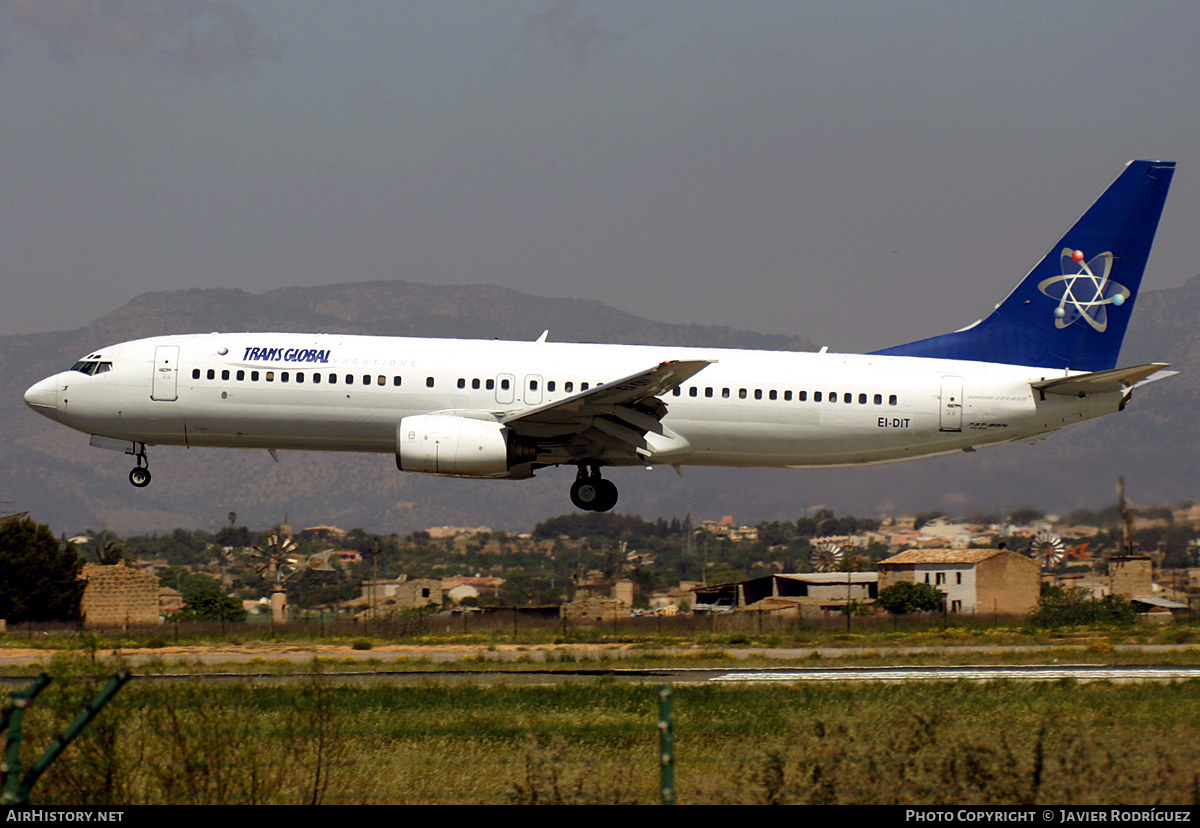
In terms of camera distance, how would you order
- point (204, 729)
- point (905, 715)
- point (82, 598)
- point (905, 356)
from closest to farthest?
point (204, 729), point (905, 715), point (905, 356), point (82, 598)

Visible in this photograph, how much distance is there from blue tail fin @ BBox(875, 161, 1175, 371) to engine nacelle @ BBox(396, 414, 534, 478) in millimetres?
9954

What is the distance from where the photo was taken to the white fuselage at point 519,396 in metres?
29.6

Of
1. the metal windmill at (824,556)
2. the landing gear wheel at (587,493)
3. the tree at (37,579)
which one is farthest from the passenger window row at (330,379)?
the metal windmill at (824,556)

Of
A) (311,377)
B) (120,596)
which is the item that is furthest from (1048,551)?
(311,377)

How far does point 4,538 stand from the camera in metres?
56.9

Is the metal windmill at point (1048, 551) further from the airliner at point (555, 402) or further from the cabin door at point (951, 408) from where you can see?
the cabin door at point (951, 408)

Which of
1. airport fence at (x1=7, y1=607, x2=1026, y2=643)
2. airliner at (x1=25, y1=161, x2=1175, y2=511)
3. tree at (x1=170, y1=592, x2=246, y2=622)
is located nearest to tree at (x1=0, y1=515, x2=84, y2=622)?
tree at (x1=170, y1=592, x2=246, y2=622)

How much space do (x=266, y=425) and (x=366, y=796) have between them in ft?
59.0

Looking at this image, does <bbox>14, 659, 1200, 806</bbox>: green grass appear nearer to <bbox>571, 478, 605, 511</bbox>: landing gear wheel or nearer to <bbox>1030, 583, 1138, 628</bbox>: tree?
<bbox>571, 478, 605, 511</bbox>: landing gear wheel

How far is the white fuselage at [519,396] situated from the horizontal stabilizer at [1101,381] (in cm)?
25

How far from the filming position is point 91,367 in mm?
30859

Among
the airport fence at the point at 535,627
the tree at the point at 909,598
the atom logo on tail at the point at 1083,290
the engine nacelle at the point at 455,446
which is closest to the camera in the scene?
the engine nacelle at the point at 455,446

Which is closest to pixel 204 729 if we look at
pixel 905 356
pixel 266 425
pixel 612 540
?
pixel 266 425
